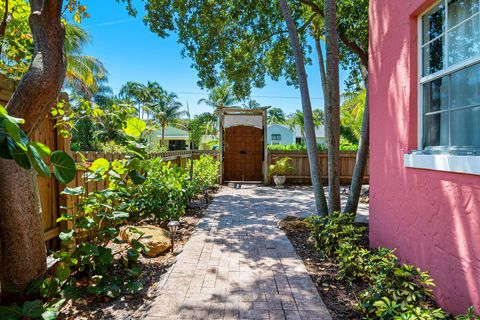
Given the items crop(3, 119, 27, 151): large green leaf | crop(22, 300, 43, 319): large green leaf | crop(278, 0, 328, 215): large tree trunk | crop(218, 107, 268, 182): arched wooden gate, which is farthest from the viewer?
crop(218, 107, 268, 182): arched wooden gate

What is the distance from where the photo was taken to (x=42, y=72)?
235 centimetres

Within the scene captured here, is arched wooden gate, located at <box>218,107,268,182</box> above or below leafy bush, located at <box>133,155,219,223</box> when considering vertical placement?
above

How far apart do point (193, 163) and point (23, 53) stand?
5.17 meters

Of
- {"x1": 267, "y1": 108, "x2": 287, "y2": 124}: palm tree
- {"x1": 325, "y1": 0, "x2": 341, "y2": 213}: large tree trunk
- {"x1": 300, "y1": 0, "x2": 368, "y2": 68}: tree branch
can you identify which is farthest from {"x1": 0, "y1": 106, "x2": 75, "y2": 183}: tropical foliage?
{"x1": 267, "y1": 108, "x2": 287, "y2": 124}: palm tree

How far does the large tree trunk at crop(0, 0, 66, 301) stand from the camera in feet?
7.50

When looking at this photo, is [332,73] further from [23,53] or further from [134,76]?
[134,76]

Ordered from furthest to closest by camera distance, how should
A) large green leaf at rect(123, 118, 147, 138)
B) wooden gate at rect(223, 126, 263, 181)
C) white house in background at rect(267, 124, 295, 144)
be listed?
white house in background at rect(267, 124, 295, 144) → wooden gate at rect(223, 126, 263, 181) → large green leaf at rect(123, 118, 147, 138)

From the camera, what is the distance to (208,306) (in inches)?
101

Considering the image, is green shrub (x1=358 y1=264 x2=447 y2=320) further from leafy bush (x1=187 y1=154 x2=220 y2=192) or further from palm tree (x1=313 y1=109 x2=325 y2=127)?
palm tree (x1=313 y1=109 x2=325 y2=127)

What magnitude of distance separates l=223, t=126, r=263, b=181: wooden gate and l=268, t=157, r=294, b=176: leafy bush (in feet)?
2.37

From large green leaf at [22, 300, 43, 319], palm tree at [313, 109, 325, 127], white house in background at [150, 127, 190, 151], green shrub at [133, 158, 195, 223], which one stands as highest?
palm tree at [313, 109, 325, 127]

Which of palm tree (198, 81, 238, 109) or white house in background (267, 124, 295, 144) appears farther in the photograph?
white house in background (267, 124, 295, 144)

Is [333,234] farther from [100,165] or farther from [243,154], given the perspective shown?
[243,154]

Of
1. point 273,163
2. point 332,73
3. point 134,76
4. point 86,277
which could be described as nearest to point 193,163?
point 273,163
